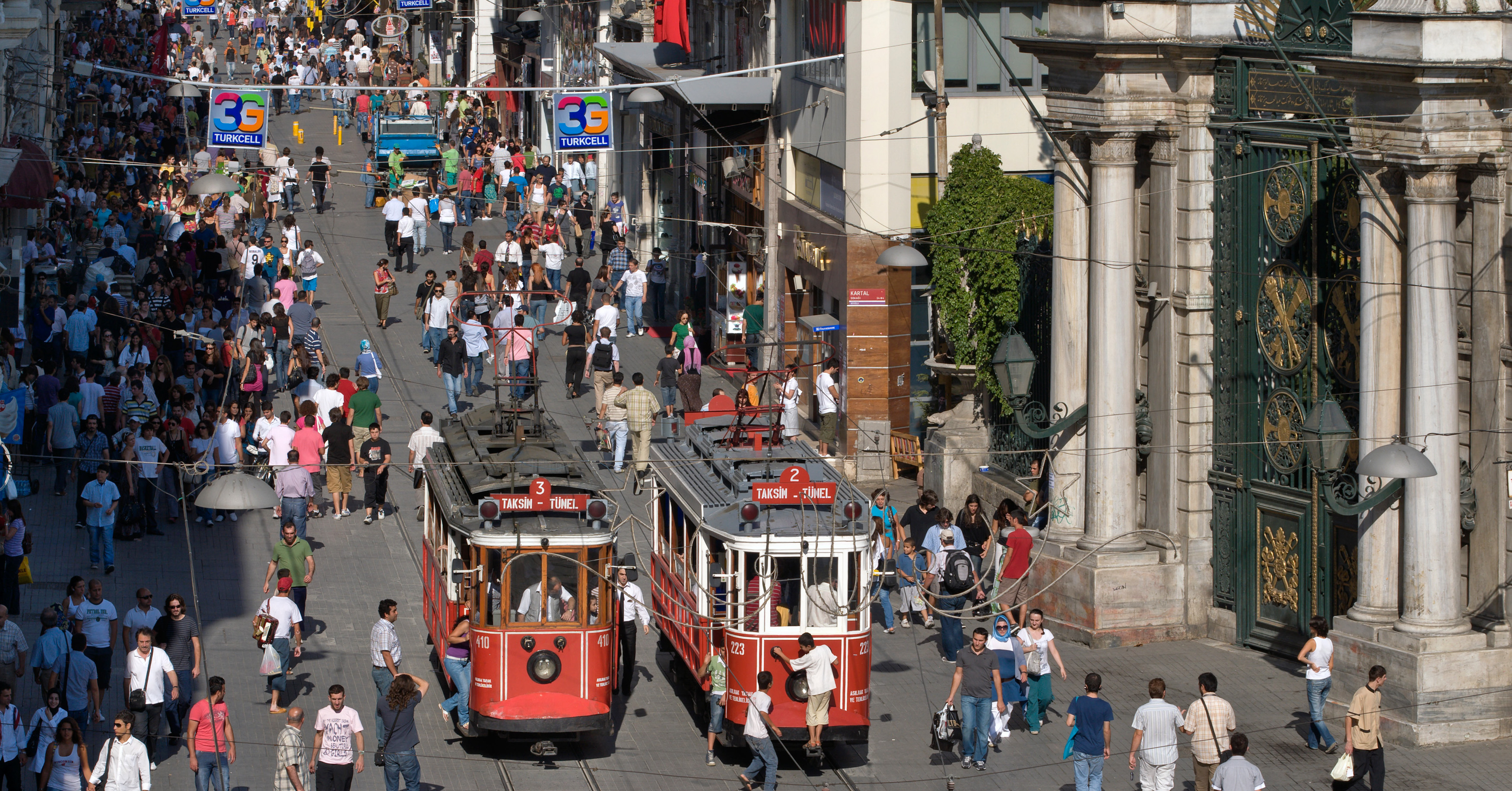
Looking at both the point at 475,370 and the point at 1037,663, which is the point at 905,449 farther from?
the point at 1037,663

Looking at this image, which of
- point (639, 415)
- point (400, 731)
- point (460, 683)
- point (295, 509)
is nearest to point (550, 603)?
point (460, 683)

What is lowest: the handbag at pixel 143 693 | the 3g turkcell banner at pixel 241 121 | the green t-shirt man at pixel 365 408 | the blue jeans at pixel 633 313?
the handbag at pixel 143 693

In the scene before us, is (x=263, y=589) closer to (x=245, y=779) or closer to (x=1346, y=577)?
(x=245, y=779)

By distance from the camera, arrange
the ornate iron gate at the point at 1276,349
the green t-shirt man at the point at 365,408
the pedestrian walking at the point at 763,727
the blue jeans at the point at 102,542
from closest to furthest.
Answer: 1. the pedestrian walking at the point at 763,727
2. the ornate iron gate at the point at 1276,349
3. the blue jeans at the point at 102,542
4. the green t-shirt man at the point at 365,408

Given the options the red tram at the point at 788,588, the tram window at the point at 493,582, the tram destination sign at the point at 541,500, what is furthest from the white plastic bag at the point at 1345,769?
the tram window at the point at 493,582

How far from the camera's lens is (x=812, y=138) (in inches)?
1385

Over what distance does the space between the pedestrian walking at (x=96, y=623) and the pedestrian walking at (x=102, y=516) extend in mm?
4884

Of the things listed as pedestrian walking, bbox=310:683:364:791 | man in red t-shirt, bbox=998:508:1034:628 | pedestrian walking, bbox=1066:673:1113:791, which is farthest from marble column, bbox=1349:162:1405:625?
pedestrian walking, bbox=310:683:364:791

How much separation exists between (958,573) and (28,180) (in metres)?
21.2

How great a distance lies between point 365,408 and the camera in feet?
95.0

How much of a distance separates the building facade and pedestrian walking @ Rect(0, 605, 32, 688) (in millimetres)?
11246

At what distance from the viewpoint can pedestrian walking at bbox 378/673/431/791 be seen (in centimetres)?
1772

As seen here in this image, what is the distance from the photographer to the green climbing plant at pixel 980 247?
96.0 ft

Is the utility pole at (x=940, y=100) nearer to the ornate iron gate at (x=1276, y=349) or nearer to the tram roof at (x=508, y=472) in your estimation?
the ornate iron gate at (x=1276, y=349)
